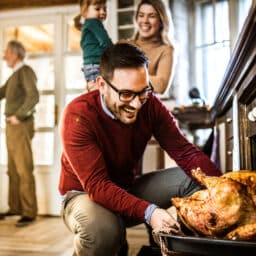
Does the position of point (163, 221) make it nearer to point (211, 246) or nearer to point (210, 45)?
point (211, 246)

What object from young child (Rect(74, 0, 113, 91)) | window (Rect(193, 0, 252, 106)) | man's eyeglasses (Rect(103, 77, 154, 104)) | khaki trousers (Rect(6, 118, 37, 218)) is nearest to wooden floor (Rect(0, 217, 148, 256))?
khaki trousers (Rect(6, 118, 37, 218))

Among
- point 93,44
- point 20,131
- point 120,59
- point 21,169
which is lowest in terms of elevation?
point 21,169

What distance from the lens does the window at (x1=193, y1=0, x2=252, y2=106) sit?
317 cm

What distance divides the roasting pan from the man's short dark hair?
562 mm

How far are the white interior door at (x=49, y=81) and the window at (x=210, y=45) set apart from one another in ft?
3.28

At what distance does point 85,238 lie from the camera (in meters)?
1.03

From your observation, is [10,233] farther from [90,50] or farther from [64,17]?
[64,17]

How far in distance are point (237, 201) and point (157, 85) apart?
1.36 m

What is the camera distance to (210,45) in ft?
10.6

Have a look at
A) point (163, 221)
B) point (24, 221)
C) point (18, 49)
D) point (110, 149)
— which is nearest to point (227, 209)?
point (163, 221)

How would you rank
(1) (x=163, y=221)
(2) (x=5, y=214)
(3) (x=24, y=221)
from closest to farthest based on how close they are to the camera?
(1) (x=163, y=221) → (3) (x=24, y=221) → (2) (x=5, y=214)

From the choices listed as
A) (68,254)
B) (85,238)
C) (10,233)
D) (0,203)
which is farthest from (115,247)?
(0,203)

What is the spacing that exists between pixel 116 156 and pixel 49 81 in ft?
7.21

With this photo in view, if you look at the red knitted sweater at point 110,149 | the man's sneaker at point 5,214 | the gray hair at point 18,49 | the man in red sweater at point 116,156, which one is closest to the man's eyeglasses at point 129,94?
the man in red sweater at point 116,156
